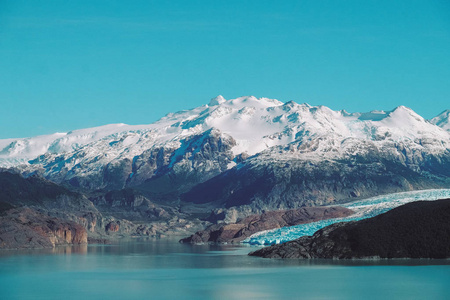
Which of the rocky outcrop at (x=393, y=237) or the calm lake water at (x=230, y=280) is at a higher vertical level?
the rocky outcrop at (x=393, y=237)

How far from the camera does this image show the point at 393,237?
6491 inches

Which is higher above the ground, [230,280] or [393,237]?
A: [393,237]

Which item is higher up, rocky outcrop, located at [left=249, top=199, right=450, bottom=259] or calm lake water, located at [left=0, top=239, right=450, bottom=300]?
rocky outcrop, located at [left=249, top=199, right=450, bottom=259]

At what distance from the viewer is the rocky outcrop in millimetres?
160000

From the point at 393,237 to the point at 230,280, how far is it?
4566 cm

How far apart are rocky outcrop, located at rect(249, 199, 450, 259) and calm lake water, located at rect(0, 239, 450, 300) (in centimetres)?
664

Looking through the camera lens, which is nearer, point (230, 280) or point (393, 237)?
point (230, 280)

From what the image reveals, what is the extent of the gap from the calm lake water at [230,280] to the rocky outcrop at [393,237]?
21.8 ft

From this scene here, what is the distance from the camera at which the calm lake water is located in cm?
11369

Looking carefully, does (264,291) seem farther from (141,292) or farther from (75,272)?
(75,272)

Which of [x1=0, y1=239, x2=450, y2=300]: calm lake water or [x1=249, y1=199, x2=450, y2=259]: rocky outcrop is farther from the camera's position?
[x1=249, y1=199, x2=450, y2=259]: rocky outcrop

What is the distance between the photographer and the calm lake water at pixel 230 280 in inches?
4476

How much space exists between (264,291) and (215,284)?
13.1 m

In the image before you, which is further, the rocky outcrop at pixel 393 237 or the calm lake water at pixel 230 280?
the rocky outcrop at pixel 393 237
